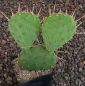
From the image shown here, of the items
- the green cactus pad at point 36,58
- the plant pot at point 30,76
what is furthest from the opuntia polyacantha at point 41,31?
the plant pot at point 30,76

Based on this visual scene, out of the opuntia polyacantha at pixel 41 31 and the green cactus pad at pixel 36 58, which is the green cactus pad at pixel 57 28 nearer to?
the opuntia polyacantha at pixel 41 31

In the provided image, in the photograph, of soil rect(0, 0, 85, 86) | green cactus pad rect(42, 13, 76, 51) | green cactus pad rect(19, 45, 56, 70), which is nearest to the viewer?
green cactus pad rect(42, 13, 76, 51)

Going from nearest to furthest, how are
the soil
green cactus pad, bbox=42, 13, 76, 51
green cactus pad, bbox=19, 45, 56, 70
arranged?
green cactus pad, bbox=42, 13, 76, 51 < green cactus pad, bbox=19, 45, 56, 70 < the soil

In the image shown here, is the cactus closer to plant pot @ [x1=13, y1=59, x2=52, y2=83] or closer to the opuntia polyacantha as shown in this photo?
the opuntia polyacantha

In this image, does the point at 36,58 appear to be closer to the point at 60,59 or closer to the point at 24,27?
the point at 24,27

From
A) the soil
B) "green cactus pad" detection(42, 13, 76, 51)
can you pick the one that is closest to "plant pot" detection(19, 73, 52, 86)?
the soil

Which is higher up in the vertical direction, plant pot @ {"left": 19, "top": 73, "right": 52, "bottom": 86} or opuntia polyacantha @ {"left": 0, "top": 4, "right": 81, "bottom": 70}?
opuntia polyacantha @ {"left": 0, "top": 4, "right": 81, "bottom": 70}
